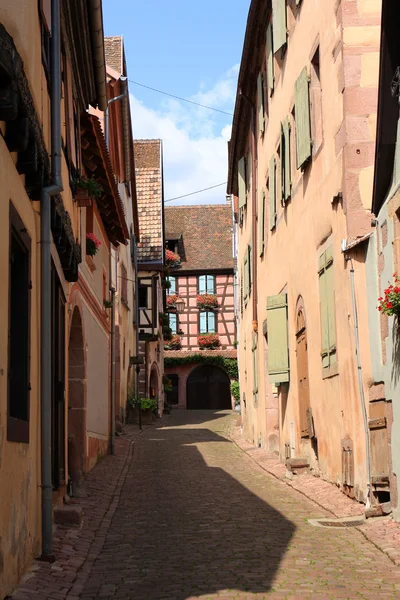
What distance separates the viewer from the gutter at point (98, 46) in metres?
11.5

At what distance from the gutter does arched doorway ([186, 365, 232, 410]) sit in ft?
111

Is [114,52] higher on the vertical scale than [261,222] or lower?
higher

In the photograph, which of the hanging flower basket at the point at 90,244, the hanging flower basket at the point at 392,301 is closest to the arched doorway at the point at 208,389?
the hanging flower basket at the point at 90,244

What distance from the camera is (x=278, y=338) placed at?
16031 millimetres

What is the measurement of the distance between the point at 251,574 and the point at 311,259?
7086 mm

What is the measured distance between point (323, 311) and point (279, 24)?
5.79 meters

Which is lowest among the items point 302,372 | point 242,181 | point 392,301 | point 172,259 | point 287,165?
point 302,372

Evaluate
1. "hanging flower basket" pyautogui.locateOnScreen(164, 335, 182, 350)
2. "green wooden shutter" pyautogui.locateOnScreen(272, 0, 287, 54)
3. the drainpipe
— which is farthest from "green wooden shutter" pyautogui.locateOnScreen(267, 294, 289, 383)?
"hanging flower basket" pyautogui.locateOnScreen(164, 335, 182, 350)

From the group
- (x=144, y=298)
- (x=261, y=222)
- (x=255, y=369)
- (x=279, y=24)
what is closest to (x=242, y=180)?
(x=261, y=222)

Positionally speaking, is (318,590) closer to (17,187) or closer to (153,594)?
(153,594)

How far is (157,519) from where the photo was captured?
384 inches

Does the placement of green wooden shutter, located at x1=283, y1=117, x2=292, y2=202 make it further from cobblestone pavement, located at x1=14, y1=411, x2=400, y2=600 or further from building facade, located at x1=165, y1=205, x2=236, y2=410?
building facade, located at x1=165, y1=205, x2=236, y2=410

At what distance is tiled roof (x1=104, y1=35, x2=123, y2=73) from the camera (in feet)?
86.6

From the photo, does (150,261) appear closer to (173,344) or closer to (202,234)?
(173,344)
